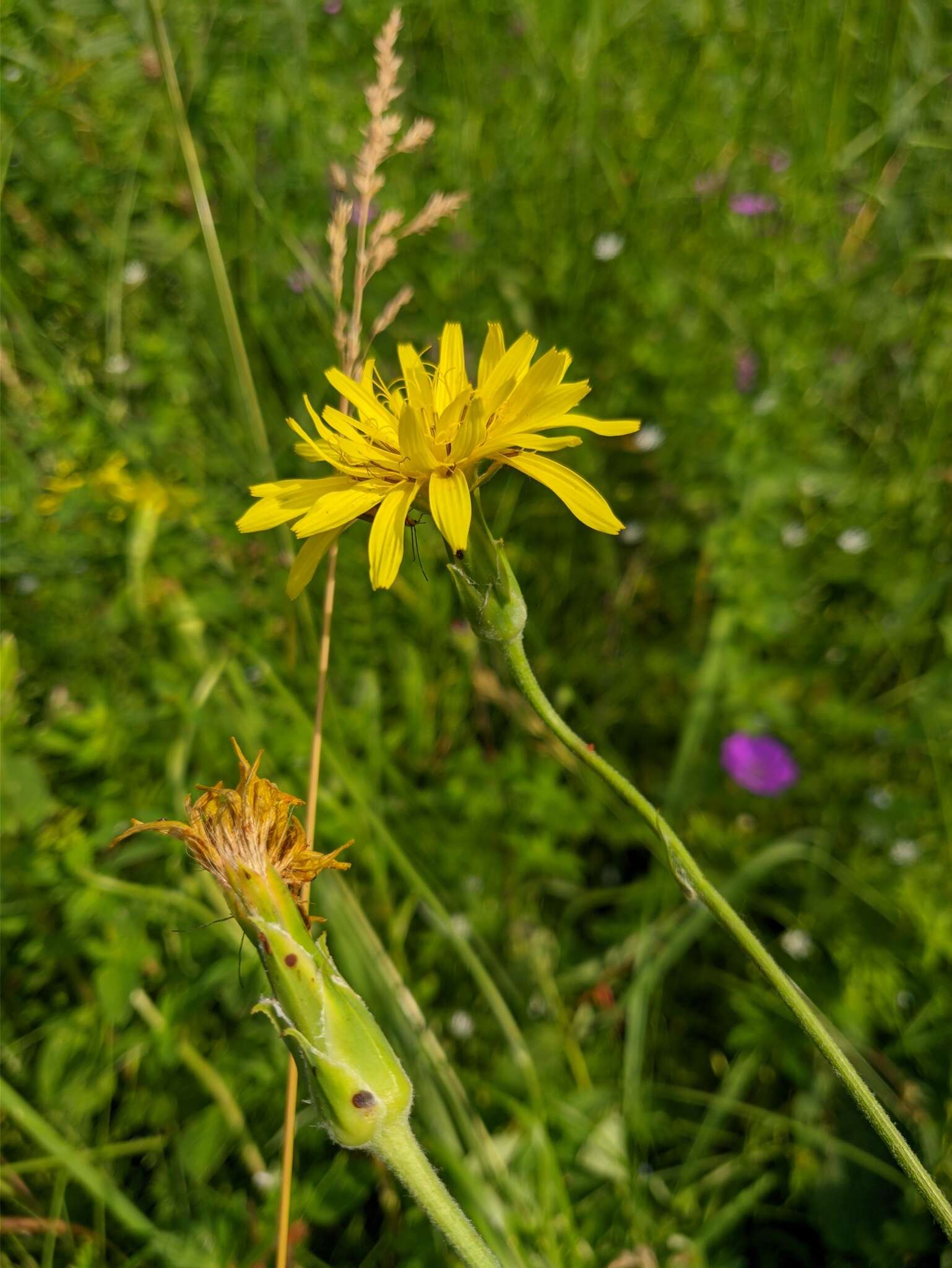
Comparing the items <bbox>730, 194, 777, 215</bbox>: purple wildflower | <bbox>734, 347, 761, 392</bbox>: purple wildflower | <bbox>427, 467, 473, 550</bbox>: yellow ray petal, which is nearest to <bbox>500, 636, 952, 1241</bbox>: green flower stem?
<bbox>427, 467, 473, 550</bbox>: yellow ray petal

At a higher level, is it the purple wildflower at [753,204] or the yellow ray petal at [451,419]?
the yellow ray petal at [451,419]

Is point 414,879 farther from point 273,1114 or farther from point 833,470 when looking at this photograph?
point 833,470

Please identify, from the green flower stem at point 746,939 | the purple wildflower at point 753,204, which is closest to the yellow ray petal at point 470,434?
the green flower stem at point 746,939

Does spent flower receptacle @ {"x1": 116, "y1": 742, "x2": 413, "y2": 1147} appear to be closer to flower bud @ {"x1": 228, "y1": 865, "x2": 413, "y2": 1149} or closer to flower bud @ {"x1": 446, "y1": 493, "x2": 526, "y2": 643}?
flower bud @ {"x1": 228, "y1": 865, "x2": 413, "y2": 1149}

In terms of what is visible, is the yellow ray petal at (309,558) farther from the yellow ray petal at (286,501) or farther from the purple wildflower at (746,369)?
the purple wildflower at (746,369)

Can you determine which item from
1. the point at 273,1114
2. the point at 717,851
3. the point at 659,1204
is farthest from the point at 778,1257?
the point at 273,1114

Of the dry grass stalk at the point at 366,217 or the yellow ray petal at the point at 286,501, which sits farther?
the dry grass stalk at the point at 366,217
